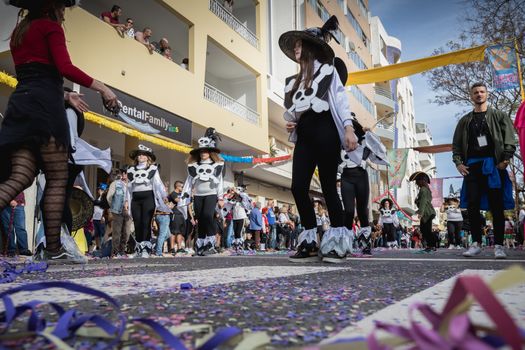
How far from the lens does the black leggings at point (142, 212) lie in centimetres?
730

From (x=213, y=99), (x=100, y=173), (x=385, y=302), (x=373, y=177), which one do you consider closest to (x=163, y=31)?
(x=213, y=99)

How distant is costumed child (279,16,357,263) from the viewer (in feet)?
13.1

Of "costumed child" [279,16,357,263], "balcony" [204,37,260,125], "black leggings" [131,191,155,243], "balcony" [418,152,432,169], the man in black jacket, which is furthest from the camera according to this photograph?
"balcony" [418,152,432,169]

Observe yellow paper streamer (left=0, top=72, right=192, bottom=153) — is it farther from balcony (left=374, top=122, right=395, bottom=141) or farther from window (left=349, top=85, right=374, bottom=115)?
balcony (left=374, top=122, right=395, bottom=141)

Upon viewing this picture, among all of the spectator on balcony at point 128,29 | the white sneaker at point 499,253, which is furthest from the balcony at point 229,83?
the white sneaker at point 499,253

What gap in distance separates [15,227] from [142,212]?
7.49 ft

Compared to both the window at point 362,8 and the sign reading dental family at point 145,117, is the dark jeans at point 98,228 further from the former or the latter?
the window at point 362,8

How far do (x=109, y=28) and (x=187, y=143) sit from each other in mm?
4030

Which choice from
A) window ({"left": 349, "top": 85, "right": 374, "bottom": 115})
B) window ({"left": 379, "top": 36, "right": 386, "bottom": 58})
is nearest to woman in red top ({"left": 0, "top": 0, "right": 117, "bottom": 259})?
window ({"left": 349, "top": 85, "right": 374, "bottom": 115})

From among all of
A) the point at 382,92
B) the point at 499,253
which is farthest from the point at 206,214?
the point at 382,92

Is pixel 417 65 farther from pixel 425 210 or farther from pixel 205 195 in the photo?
pixel 205 195

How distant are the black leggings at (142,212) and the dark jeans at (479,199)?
4.74 metres

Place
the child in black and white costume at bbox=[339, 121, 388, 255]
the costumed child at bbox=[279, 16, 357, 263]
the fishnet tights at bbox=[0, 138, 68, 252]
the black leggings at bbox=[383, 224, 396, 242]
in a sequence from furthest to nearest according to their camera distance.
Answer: the black leggings at bbox=[383, 224, 396, 242]
the child in black and white costume at bbox=[339, 121, 388, 255]
the costumed child at bbox=[279, 16, 357, 263]
the fishnet tights at bbox=[0, 138, 68, 252]

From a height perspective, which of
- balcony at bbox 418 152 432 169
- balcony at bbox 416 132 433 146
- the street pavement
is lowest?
Answer: the street pavement
